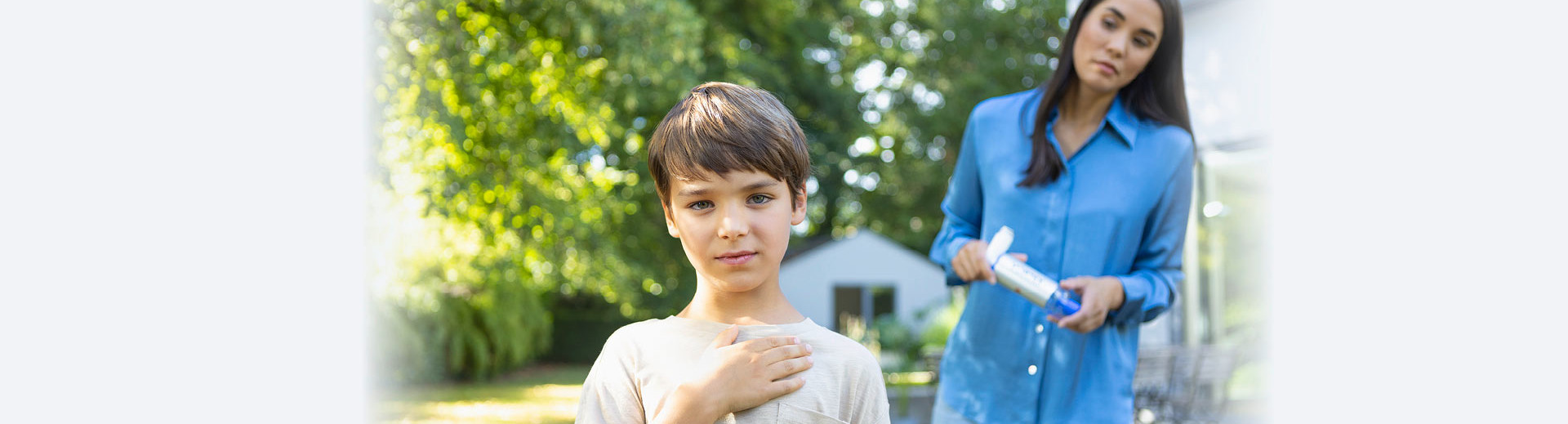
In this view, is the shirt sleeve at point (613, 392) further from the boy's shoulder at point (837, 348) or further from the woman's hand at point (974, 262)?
the woman's hand at point (974, 262)

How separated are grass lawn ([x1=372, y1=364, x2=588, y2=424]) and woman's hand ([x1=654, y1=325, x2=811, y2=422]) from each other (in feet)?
32.0

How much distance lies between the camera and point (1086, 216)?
1.96 meters

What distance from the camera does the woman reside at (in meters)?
1.95

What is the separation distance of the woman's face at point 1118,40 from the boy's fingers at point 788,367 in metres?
0.89

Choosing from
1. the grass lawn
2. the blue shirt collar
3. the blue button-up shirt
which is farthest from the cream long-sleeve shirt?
the grass lawn

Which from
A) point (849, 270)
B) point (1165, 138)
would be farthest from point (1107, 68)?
point (849, 270)

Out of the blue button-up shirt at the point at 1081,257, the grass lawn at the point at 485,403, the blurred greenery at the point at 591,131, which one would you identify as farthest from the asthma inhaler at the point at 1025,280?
the grass lawn at the point at 485,403

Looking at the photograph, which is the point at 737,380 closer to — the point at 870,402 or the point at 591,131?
the point at 870,402

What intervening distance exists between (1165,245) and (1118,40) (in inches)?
14.7

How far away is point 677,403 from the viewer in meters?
1.35

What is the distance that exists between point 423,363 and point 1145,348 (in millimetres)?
10298

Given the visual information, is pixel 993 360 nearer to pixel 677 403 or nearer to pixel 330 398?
pixel 677 403

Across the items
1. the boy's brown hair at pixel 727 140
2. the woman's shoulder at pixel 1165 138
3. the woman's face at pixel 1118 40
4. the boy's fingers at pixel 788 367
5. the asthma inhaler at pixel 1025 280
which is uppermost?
the woman's face at pixel 1118 40

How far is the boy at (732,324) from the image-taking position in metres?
1.36
